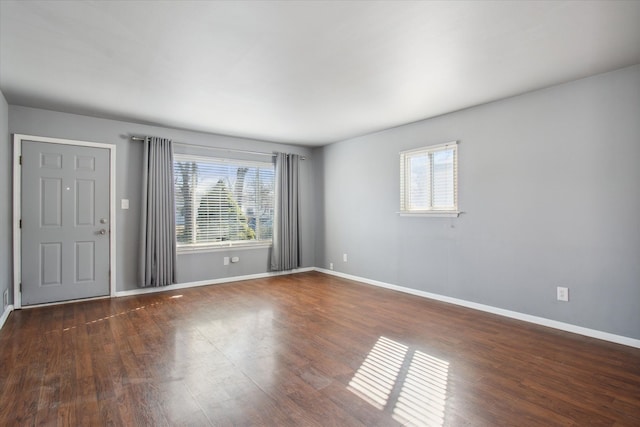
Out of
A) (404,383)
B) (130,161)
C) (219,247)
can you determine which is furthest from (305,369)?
(130,161)

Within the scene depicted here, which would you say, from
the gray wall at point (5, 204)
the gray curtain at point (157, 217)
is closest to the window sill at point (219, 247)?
the gray curtain at point (157, 217)

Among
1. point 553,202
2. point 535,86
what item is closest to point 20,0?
point 535,86

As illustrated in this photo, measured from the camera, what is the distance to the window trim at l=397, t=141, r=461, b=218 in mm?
4324

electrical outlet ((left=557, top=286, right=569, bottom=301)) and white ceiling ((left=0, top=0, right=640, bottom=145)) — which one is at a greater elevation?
white ceiling ((left=0, top=0, right=640, bottom=145))

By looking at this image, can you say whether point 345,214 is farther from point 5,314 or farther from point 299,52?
point 5,314

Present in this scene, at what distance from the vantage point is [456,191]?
14.2ft

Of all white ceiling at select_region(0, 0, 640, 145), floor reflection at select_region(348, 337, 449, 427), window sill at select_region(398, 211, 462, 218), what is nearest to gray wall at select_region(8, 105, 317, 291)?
white ceiling at select_region(0, 0, 640, 145)

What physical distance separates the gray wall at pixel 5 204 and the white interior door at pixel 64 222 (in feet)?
0.41

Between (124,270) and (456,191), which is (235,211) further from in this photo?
(456,191)

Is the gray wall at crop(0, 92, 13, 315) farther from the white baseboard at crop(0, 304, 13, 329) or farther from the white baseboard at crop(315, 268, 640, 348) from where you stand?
the white baseboard at crop(315, 268, 640, 348)

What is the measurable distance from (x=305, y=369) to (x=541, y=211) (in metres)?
2.93

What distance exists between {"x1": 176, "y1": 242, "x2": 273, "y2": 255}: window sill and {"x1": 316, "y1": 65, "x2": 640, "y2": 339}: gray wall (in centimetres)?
237

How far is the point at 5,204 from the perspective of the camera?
3857mm

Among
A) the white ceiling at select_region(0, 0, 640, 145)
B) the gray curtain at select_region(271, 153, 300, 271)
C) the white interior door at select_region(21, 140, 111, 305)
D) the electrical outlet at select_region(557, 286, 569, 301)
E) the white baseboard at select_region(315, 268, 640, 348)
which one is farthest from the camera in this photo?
the gray curtain at select_region(271, 153, 300, 271)
